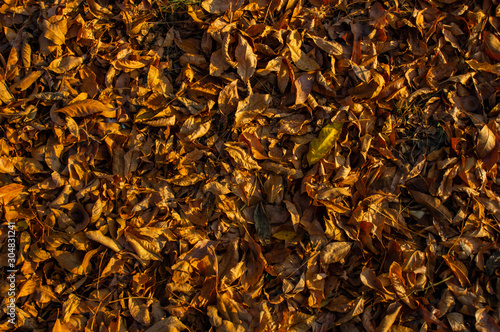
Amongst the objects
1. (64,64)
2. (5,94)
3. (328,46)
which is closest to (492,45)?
(328,46)

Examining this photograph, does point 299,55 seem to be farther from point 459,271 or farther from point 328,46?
point 459,271

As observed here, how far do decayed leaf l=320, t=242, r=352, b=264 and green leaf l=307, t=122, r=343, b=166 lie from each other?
0.43 metres

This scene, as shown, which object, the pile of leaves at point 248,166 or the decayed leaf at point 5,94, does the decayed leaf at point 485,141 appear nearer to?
the pile of leaves at point 248,166

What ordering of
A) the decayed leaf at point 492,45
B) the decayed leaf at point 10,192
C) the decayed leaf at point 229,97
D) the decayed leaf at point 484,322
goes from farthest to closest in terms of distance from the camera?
the decayed leaf at point 492,45 → the decayed leaf at point 229,97 → the decayed leaf at point 10,192 → the decayed leaf at point 484,322

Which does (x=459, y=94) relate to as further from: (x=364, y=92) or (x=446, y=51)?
(x=364, y=92)

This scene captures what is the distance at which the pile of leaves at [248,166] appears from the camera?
63.9 inches

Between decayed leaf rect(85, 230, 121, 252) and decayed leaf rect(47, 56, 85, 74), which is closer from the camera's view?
decayed leaf rect(85, 230, 121, 252)

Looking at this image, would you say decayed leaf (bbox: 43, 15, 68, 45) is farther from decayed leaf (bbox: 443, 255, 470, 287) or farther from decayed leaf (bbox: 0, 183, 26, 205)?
decayed leaf (bbox: 443, 255, 470, 287)

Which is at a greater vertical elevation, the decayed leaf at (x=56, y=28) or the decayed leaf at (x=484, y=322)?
the decayed leaf at (x=56, y=28)

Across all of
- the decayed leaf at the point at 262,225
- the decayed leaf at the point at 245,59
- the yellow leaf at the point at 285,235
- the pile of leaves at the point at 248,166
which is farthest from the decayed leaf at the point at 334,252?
the decayed leaf at the point at 245,59

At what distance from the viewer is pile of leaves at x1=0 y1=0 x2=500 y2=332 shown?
162cm

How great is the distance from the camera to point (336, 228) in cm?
167

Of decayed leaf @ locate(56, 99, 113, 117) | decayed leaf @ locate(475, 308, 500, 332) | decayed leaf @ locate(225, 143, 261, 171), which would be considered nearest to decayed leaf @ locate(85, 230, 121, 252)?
decayed leaf @ locate(56, 99, 113, 117)

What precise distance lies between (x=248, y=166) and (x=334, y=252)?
2.00ft
